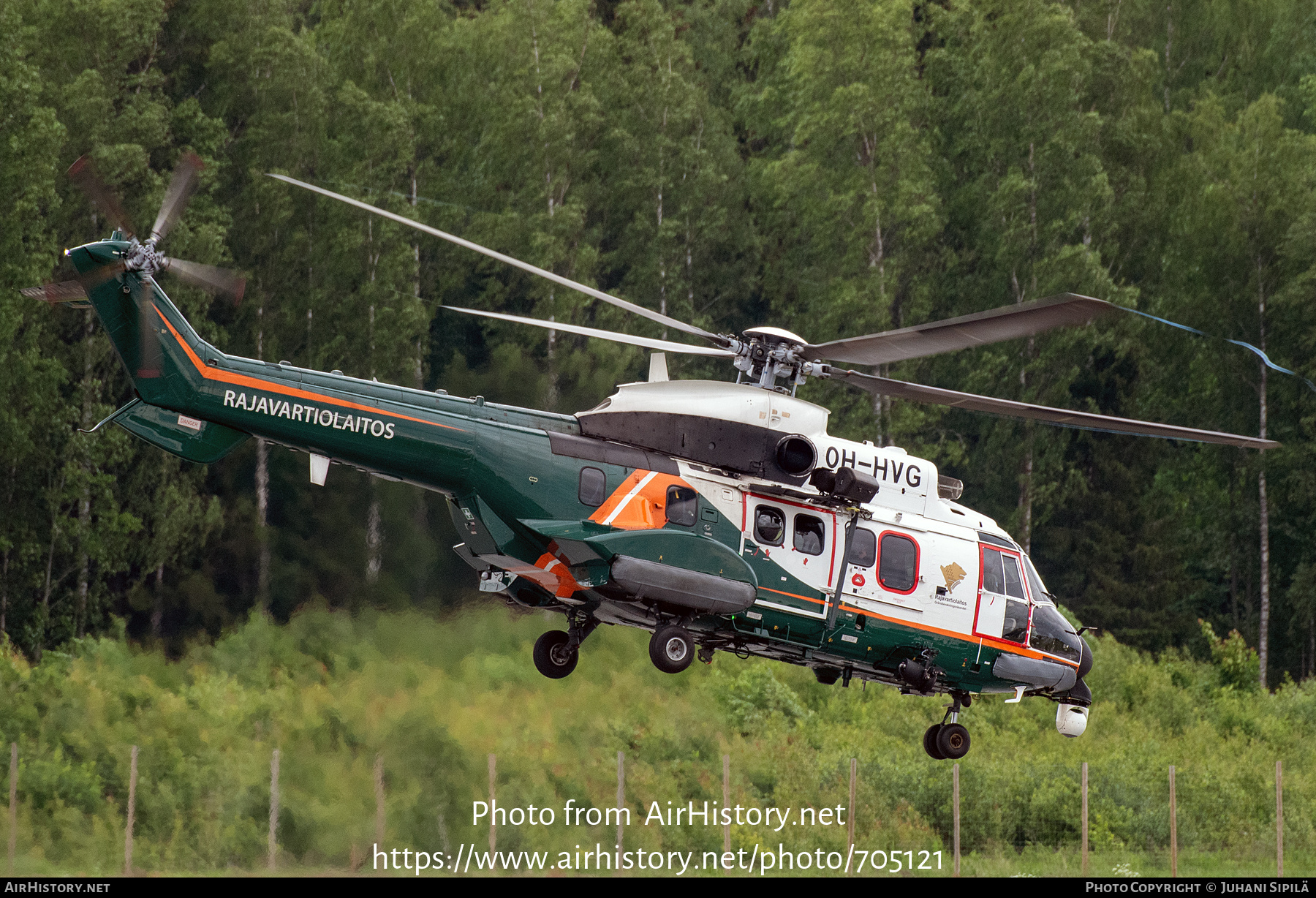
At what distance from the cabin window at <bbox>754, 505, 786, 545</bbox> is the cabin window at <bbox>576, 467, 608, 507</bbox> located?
1876mm

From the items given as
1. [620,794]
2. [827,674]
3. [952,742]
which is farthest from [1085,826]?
[620,794]

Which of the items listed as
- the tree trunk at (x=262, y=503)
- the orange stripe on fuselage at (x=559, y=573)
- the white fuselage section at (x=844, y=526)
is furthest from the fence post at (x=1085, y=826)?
the tree trunk at (x=262, y=503)

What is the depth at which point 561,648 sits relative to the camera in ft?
65.7

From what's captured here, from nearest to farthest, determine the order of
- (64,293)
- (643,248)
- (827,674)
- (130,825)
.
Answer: (64,293)
(827,674)
(130,825)
(643,248)

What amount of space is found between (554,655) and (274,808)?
18.6 feet

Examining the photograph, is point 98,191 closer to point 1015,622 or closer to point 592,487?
point 592,487

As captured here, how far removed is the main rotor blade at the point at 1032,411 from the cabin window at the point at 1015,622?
9.95 ft

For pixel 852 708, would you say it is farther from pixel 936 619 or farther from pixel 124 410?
pixel 124 410

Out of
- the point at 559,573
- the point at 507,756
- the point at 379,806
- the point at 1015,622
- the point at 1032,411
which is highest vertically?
the point at 1032,411

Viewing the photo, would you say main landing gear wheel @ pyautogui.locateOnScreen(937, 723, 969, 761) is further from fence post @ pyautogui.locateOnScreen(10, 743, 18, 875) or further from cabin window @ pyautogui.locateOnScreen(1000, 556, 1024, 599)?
fence post @ pyautogui.locateOnScreen(10, 743, 18, 875)

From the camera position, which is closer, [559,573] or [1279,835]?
[559,573]

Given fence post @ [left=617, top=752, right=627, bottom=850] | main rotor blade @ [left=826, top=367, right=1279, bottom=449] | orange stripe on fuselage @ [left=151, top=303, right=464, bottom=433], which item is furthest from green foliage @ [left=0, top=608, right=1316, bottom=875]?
main rotor blade @ [left=826, top=367, right=1279, bottom=449]

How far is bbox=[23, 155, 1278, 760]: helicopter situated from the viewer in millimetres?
18109

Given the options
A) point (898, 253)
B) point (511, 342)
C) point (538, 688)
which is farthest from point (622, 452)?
point (898, 253)
